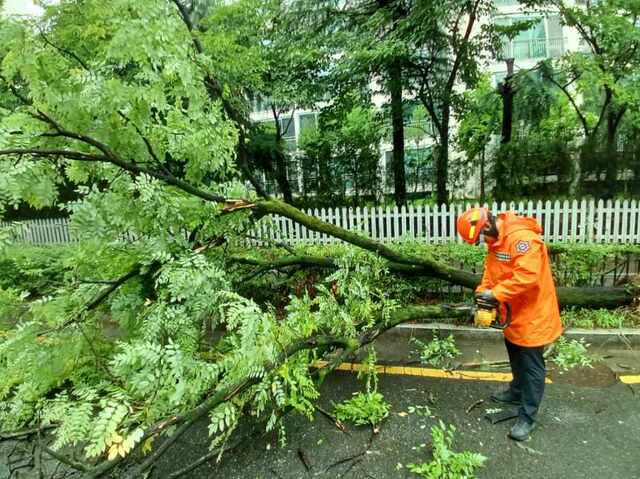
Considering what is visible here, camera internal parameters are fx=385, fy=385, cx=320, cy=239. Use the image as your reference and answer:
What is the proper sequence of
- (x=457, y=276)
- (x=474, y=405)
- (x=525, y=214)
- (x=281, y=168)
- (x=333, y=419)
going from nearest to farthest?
(x=333, y=419)
(x=474, y=405)
(x=457, y=276)
(x=525, y=214)
(x=281, y=168)

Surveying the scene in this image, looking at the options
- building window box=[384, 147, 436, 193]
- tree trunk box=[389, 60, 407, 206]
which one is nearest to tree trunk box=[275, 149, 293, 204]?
building window box=[384, 147, 436, 193]

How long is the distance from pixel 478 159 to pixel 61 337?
390 inches

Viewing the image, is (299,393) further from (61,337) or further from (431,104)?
(431,104)

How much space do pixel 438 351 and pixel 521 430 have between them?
135 cm

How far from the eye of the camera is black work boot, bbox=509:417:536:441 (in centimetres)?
273

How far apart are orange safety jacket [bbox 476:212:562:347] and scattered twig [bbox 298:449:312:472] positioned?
1.72 m

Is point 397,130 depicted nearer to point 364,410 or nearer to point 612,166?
point 612,166

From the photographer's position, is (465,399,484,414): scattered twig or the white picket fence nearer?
(465,399,484,414): scattered twig

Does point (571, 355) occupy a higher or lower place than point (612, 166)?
lower

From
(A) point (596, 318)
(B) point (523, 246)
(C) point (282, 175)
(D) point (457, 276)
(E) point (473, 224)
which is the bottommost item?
(A) point (596, 318)

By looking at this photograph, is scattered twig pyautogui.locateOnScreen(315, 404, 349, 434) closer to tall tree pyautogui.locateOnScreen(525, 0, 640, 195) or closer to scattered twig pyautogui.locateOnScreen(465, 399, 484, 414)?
scattered twig pyautogui.locateOnScreen(465, 399, 484, 414)

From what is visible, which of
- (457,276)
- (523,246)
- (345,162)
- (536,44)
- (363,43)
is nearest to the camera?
(523,246)

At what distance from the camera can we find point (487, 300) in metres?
2.71

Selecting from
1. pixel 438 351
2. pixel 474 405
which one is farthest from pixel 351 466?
pixel 438 351
